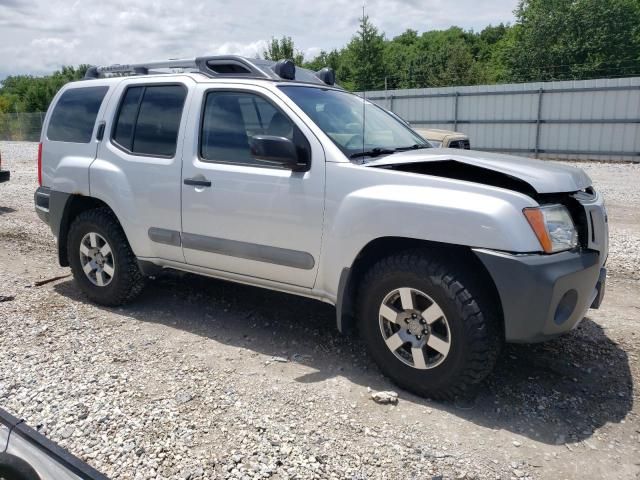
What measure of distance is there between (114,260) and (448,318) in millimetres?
2955

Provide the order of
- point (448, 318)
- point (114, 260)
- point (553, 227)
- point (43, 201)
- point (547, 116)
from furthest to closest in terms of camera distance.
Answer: point (547, 116), point (43, 201), point (114, 260), point (448, 318), point (553, 227)

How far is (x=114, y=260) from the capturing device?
4711 millimetres

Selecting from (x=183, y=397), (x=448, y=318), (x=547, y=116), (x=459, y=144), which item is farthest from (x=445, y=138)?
(x=547, y=116)

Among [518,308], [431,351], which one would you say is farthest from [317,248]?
[518,308]

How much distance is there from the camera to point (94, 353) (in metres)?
4.00

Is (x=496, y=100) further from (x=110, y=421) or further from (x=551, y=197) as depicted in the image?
(x=110, y=421)

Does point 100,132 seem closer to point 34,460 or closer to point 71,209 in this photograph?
point 71,209

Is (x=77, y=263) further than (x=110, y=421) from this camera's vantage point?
Yes

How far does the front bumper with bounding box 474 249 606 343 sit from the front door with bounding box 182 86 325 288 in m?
1.20

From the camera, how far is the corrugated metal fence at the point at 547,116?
17656 millimetres

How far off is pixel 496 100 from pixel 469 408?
18.3 metres

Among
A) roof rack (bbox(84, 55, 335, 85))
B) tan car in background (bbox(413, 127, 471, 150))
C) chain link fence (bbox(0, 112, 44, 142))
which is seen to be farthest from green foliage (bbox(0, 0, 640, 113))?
roof rack (bbox(84, 55, 335, 85))

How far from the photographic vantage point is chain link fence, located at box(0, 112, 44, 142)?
3931cm

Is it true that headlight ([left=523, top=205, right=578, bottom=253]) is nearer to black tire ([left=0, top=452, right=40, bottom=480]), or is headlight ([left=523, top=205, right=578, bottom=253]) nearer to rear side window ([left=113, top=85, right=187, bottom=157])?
black tire ([left=0, top=452, right=40, bottom=480])
